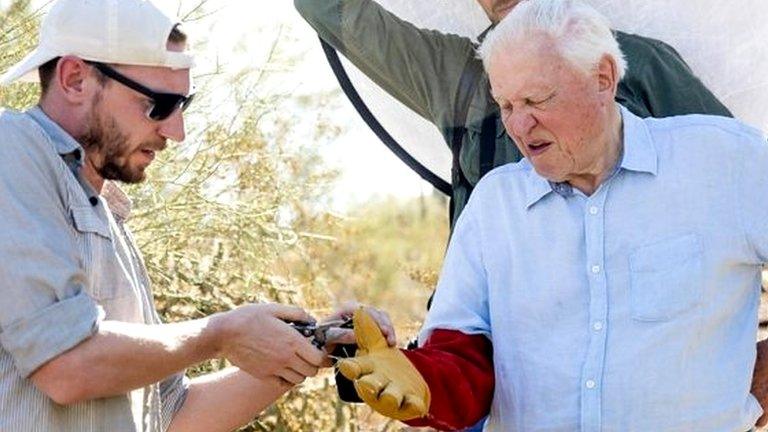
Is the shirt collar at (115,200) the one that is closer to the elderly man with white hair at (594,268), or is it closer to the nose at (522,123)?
the elderly man with white hair at (594,268)

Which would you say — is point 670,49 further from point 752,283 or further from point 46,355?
point 46,355

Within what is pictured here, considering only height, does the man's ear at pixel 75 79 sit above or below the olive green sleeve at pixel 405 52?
above

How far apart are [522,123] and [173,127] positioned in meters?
0.78

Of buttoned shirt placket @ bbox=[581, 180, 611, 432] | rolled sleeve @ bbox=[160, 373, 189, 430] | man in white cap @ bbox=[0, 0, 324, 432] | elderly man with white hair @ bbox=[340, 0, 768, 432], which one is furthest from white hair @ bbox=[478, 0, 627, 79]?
rolled sleeve @ bbox=[160, 373, 189, 430]

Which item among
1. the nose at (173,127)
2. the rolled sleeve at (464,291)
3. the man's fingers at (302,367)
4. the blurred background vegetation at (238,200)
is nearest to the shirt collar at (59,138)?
the nose at (173,127)

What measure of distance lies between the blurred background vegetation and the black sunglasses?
2.32 meters

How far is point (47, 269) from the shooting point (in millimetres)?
3432

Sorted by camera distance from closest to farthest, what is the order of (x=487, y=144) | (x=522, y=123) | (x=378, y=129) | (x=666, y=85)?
(x=522, y=123) < (x=666, y=85) < (x=487, y=144) < (x=378, y=129)

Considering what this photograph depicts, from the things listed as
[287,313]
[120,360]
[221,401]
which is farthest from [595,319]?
[120,360]

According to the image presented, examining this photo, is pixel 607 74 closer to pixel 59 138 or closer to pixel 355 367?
pixel 355 367

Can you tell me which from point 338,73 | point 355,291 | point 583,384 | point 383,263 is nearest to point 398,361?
point 583,384

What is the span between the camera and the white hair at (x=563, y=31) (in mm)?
3846

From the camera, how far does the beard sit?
3680 mm

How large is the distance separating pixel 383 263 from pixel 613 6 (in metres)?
6.88
